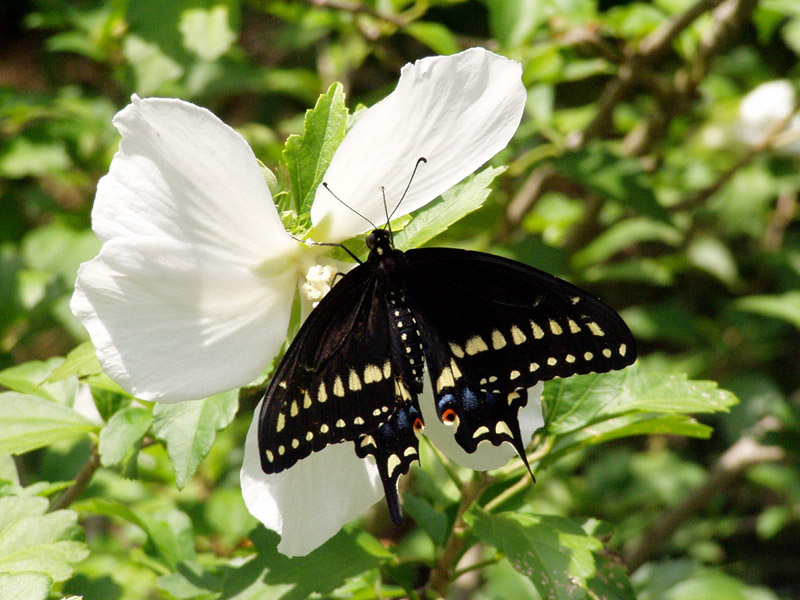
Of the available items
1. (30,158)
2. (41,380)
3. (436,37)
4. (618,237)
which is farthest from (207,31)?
(618,237)

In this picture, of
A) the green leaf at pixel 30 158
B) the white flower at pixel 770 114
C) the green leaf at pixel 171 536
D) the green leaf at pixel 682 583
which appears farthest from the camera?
the white flower at pixel 770 114

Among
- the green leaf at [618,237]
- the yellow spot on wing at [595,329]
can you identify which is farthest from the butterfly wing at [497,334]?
the green leaf at [618,237]

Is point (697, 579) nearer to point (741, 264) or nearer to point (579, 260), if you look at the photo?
point (579, 260)

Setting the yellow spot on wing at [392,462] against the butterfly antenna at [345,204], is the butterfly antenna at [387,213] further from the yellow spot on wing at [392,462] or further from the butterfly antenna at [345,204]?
the yellow spot on wing at [392,462]

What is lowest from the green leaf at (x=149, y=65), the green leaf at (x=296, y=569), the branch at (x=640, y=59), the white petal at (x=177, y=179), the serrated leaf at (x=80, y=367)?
the green leaf at (x=296, y=569)

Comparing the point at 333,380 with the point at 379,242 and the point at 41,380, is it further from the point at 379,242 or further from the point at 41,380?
the point at 41,380

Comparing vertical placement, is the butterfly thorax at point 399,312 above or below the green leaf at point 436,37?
below

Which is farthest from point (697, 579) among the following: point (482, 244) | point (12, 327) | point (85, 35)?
point (85, 35)
